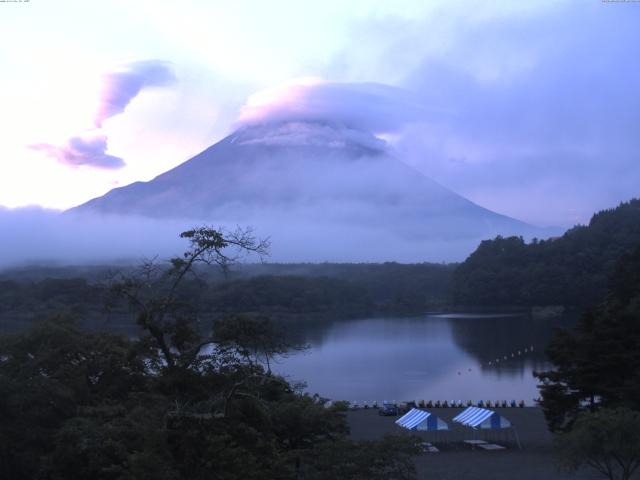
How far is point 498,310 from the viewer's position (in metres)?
51.7

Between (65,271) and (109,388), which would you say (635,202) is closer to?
(65,271)

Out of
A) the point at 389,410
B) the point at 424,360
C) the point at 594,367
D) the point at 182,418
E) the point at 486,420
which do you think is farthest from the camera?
the point at 424,360

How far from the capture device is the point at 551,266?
51594 mm

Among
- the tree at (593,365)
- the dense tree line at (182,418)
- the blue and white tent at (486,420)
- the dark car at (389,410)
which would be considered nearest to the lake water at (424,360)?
the dark car at (389,410)

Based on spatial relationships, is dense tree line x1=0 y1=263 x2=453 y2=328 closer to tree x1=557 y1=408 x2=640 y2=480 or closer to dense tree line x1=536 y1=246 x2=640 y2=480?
dense tree line x1=536 y1=246 x2=640 y2=480

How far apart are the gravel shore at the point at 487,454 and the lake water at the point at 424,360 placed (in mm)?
2458

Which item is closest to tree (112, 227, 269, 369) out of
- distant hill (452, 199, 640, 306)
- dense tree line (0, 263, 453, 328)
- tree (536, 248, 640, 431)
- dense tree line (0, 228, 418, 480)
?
dense tree line (0, 228, 418, 480)

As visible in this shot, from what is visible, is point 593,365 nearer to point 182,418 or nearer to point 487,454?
point 487,454

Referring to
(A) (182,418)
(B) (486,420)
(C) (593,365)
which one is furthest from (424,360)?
(A) (182,418)

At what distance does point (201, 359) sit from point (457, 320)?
3921 centimetres

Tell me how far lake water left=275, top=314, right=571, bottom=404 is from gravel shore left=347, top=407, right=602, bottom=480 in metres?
2.46

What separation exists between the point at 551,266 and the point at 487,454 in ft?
140

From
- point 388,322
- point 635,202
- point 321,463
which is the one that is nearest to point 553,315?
point 388,322

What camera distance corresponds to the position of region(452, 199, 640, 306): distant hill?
49344 mm
